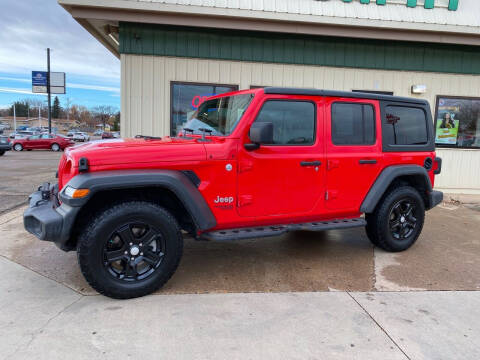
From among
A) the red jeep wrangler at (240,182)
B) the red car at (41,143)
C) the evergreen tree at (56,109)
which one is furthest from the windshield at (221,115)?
the evergreen tree at (56,109)

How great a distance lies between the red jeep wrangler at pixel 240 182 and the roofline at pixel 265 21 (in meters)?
3.59

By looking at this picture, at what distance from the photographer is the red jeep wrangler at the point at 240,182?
3055mm

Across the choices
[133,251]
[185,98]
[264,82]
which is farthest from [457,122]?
[133,251]

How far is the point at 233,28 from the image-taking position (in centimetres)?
739

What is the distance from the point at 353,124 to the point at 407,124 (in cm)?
90

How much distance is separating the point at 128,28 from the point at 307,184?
5714 mm

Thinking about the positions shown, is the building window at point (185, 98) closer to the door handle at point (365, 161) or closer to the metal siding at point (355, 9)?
the metal siding at point (355, 9)

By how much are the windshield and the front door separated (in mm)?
202

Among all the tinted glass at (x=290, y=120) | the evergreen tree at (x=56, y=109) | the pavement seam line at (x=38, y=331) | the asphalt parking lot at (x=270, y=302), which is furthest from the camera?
the evergreen tree at (x=56, y=109)

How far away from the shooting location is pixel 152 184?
3.09 m

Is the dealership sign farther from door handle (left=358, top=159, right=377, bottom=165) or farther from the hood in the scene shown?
the hood

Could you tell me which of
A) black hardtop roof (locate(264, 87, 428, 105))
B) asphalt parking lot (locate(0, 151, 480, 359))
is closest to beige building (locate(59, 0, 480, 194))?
black hardtop roof (locate(264, 87, 428, 105))

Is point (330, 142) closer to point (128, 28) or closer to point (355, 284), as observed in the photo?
point (355, 284)

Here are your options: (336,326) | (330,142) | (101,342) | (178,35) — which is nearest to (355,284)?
(336,326)
